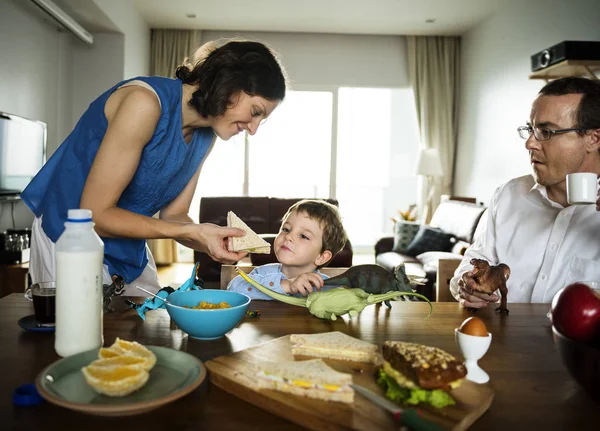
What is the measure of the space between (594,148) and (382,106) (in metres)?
9.24

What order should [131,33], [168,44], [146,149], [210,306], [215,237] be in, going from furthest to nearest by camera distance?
1. [168,44]
2. [131,33]
3. [146,149]
4. [215,237]
5. [210,306]

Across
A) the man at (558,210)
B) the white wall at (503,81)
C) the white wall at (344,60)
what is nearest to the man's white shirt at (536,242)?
the man at (558,210)

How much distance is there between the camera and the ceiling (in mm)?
5992

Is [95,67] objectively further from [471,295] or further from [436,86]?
[471,295]

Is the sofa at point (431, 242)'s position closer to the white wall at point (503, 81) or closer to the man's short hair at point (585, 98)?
the white wall at point (503, 81)

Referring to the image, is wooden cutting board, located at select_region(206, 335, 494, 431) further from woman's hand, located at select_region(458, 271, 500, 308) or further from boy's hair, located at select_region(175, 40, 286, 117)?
boy's hair, located at select_region(175, 40, 286, 117)

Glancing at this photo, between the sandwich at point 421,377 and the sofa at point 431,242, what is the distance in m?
3.75

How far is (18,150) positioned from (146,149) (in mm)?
3644

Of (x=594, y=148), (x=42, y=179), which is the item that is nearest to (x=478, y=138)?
(x=594, y=148)

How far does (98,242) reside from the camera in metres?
0.90

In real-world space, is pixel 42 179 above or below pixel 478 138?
below

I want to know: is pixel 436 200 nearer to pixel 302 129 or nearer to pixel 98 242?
pixel 302 129

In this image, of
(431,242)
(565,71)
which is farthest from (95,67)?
(565,71)

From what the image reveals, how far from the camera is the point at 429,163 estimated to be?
6.74 metres
